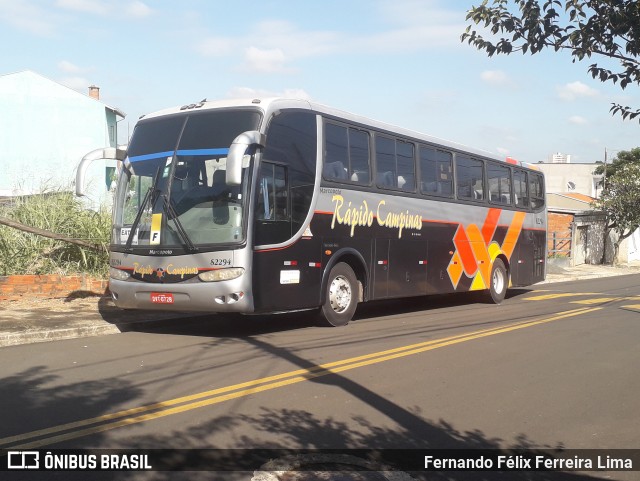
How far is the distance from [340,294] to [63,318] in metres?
4.49

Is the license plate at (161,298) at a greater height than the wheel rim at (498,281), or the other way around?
the license plate at (161,298)

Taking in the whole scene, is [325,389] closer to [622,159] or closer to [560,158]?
[622,159]

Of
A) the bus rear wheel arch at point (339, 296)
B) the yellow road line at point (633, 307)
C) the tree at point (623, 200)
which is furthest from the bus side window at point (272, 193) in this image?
the tree at point (623, 200)

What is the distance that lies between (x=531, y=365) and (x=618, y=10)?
4800 millimetres

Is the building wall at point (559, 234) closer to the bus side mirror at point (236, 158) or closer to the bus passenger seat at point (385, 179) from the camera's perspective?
the bus passenger seat at point (385, 179)

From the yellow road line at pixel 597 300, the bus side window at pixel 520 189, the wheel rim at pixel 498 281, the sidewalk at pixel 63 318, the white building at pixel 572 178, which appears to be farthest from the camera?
the white building at pixel 572 178

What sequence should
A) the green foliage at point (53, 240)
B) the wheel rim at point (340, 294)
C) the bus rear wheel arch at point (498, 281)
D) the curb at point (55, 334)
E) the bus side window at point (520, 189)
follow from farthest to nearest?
the bus side window at point (520, 189) < the bus rear wheel arch at point (498, 281) < the green foliage at point (53, 240) < the wheel rim at point (340, 294) < the curb at point (55, 334)

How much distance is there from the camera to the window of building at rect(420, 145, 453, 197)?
1357 centimetres

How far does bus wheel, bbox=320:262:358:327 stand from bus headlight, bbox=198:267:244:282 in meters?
2.12

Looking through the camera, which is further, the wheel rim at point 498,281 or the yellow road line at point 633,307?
the wheel rim at point 498,281

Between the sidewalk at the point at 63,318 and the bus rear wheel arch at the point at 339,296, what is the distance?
2.44 m

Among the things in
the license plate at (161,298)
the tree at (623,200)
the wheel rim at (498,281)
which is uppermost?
the tree at (623,200)

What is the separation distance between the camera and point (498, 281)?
16.6 m

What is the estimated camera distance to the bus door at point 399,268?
12.2 meters
